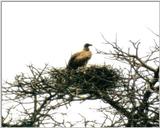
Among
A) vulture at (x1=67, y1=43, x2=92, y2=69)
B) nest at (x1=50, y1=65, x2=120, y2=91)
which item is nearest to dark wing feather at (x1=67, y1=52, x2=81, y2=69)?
vulture at (x1=67, y1=43, x2=92, y2=69)

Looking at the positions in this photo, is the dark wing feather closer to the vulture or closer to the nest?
the vulture

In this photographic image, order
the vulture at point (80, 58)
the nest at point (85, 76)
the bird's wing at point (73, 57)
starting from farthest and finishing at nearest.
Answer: the bird's wing at point (73, 57) < the vulture at point (80, 58) < the nest at point (85, 76)

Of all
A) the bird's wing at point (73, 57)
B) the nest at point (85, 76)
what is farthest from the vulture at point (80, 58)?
the nest at point (85, 76)

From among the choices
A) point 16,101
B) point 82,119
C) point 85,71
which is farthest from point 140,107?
point 85,71

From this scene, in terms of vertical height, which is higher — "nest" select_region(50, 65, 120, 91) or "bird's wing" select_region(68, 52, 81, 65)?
"bird's wing" select_region(68, 52, 81, 65)

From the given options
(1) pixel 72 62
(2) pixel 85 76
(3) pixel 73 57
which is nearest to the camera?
(2) pixel 85 76

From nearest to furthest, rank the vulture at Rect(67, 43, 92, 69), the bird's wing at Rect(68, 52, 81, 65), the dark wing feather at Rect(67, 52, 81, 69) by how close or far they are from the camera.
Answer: the dark wing feather at Rect(67, 52, 81, 69), the vulture at Rect(67, 43, 92, 69), the bird's wing at Rect(68, 52, 81, 65)

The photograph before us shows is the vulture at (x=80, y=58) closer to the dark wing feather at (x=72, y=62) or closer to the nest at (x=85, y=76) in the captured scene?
the dark wing feather at (x=72, y=62)

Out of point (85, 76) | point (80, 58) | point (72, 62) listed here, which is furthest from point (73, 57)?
point (85, 76)

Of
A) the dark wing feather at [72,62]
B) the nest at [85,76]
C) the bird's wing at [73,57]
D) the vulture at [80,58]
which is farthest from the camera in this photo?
the bird's wing at [73,57]

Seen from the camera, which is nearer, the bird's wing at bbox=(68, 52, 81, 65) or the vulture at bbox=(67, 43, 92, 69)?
the vulture at bbox=(67, 43, 92, 69)

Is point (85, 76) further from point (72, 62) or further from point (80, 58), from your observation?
point (80, 58)

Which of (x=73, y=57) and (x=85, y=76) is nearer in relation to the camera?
(x=85, y=76)

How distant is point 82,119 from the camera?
9391mm
